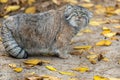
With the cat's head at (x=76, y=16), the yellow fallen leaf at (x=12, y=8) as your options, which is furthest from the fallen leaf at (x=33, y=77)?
the yellow fallen leaf at (x=12, y=8)

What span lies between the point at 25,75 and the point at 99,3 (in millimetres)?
4345

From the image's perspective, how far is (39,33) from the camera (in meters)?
6.82

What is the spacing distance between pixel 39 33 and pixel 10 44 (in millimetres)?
494

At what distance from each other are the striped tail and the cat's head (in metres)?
0.90

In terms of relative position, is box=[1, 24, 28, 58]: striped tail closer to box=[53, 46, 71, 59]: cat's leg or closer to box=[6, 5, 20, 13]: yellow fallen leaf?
box=[53, 46, 71, 59]: cat's leg

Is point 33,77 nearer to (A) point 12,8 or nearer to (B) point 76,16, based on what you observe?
(B) point 76,16

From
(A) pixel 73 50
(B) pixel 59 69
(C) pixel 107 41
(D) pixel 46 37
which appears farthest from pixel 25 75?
(C) pixel 107 41

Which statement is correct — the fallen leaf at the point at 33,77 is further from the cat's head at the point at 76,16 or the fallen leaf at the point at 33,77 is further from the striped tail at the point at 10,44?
the cat's head at the point at 76,16

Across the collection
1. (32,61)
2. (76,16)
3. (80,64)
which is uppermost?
(76,16)

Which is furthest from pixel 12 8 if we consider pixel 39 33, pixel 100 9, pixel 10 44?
pixel 10 44

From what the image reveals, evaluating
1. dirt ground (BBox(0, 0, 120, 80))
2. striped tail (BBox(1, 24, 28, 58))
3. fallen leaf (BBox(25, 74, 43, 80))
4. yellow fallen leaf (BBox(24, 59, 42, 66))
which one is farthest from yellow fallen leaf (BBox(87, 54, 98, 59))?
fallen leaf (BBox(25, 74, 43, 80))

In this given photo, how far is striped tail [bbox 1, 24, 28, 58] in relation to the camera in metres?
6.62

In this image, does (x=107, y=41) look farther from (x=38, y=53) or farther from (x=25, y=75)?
(x=25, y=75)

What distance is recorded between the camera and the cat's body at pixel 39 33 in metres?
6.70
